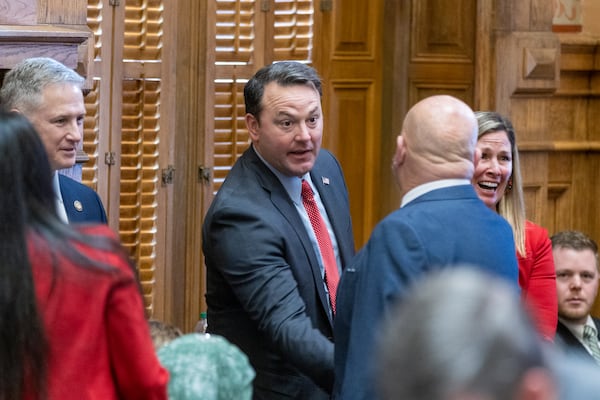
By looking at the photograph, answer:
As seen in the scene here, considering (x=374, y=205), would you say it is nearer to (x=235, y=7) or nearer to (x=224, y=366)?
(x=235, y=7)

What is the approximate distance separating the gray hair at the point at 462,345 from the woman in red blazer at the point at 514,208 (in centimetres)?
245

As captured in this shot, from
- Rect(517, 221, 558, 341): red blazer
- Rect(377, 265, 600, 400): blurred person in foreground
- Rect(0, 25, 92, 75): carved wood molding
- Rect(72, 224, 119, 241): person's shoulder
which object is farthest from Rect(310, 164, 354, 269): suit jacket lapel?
Rect(377, 265, 600, 400): blurred person in foreground

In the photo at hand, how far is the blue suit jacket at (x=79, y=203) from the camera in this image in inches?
143

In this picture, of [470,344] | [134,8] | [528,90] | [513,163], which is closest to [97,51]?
[134,8]

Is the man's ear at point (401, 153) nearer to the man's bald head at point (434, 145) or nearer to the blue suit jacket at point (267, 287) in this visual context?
the man's bald head at point (434, 145)

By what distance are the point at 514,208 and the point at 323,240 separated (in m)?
0.66

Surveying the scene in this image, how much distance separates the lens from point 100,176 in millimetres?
5715

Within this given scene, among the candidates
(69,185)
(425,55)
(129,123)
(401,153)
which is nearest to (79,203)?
(69,185)

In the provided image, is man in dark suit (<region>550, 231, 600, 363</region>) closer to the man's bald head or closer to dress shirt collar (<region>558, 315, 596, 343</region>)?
dress shirt collar (<region>558, 315, 596, 343</region>)

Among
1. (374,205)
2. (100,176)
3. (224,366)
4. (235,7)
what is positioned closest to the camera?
(224,366)

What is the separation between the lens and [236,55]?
20.1ft

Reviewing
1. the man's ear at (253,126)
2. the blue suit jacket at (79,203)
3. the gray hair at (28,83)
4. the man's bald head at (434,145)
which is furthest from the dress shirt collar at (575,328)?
the gray hair at (28,83)

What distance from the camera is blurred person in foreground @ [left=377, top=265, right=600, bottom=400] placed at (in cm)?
137

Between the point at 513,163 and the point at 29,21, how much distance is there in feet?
5.36
